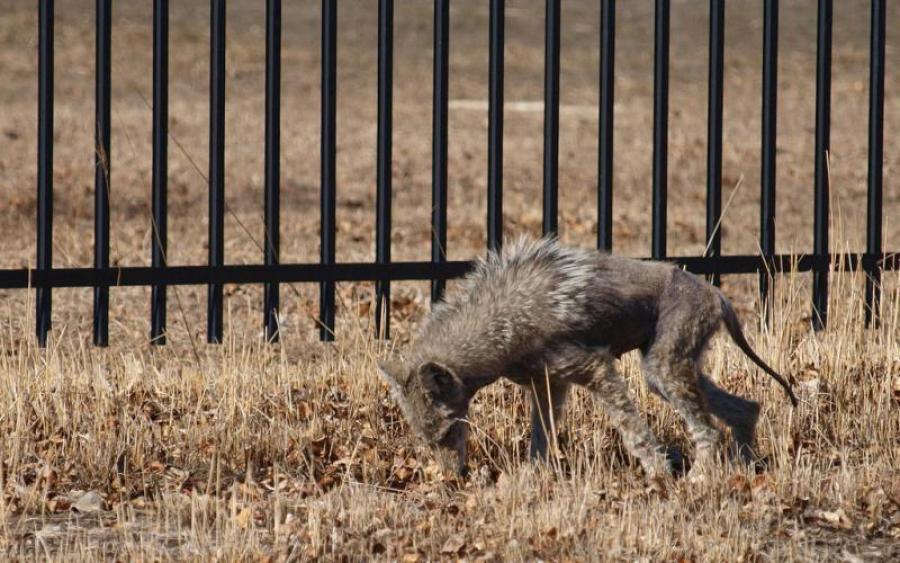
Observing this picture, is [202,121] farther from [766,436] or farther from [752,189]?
[766,436]

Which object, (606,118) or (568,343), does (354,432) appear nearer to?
(568,343)

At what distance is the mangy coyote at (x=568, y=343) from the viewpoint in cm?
615

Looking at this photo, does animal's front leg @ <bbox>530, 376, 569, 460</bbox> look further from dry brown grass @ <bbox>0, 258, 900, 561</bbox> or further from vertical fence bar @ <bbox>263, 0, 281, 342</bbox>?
vertical fence bar @ <bbox>263, 0, 281, 342</bbox>

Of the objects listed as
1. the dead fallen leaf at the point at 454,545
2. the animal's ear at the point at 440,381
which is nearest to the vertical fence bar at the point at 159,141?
the animal's ear at the point at 440,381

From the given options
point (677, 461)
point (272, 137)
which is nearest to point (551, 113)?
point (272, 137)

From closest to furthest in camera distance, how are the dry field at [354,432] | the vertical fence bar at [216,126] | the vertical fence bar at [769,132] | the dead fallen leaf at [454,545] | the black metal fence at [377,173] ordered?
the dead fallen leaf at [454,545]
the dry field at [354,432]
the black metal fence at [377,173]
the vertical fence bar at [216,126]
the vertical fence bar at [769,132]

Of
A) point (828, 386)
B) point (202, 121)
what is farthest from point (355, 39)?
point (828, 386)

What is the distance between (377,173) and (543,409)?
97.9 inches

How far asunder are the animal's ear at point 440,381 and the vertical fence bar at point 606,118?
9.16ft

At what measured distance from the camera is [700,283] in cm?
648

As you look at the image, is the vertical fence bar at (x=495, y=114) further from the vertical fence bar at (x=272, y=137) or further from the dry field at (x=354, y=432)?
the vertical fence bar at (x=272, y=137)

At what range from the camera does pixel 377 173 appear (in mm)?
8508

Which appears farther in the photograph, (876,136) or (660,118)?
(876,136)

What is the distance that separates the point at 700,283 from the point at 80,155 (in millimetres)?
13117
